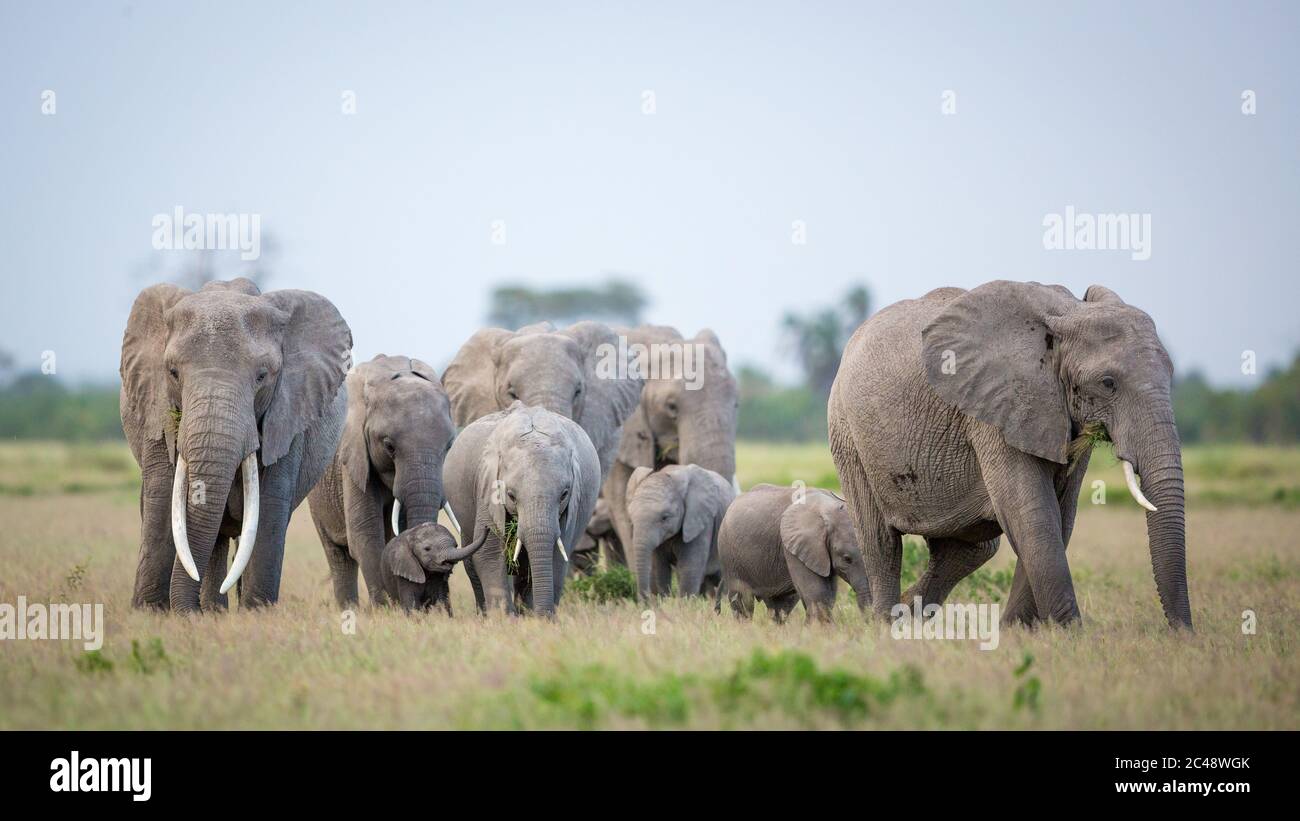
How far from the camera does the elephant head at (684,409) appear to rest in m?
17.2

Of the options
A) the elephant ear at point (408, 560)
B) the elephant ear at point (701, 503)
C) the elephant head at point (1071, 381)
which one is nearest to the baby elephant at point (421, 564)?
the elephant ear at point (408, 560)

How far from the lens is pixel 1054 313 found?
976cm

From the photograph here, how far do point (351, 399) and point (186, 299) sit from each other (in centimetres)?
298

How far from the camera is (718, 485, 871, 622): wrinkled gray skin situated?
11.5 metres

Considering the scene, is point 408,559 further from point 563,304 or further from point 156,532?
point 563,304

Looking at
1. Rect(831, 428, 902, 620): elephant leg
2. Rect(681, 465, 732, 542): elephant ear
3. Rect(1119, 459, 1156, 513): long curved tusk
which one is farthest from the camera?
Rect(681, 465, 732, 542): elephant ear

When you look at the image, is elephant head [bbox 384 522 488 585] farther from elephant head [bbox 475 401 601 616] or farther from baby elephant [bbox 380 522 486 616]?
elephant head [bbox 475 401 601 616]

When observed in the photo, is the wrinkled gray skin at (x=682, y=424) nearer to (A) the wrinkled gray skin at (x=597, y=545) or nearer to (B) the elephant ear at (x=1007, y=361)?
(A) the wrinkled gray skin at (x=597, y=545)

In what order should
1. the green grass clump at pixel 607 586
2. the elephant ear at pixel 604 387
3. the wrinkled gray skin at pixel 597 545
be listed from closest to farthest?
Result: the green grass clump at pixel 607 586 → the elephant ear at pixel 604 387 → the wrinkled gray skin at pixel 597 545

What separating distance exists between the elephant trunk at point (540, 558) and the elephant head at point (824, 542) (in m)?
2.20

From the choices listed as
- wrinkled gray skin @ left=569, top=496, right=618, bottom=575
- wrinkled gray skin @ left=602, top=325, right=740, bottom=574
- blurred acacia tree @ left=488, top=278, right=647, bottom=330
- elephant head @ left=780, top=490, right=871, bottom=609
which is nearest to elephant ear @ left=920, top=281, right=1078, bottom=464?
elephant head @ left=780, top=490, right=871, bottom=609

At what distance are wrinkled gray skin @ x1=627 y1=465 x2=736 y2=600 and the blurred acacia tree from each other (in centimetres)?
5942
